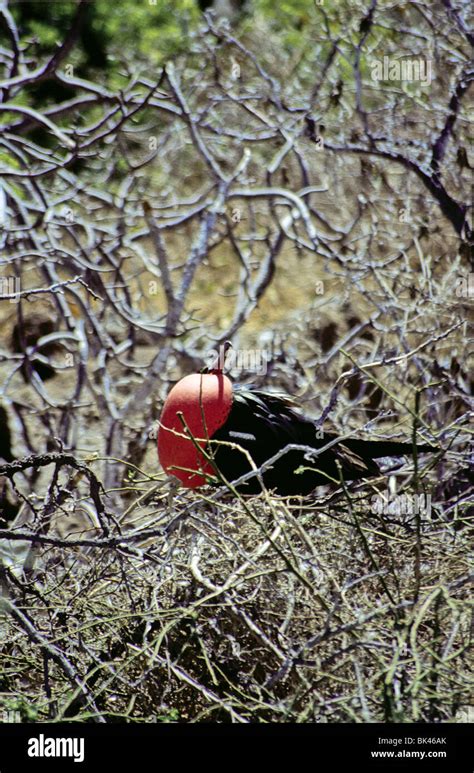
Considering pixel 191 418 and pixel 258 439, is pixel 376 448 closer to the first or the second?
pixel 258 439

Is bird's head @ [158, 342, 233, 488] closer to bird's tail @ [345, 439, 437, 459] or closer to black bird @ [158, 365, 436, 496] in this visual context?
black bird @ [158, 365, 436, 496]

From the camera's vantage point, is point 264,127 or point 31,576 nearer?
point 31,576

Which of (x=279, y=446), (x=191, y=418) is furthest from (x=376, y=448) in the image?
(x=191, y=418)

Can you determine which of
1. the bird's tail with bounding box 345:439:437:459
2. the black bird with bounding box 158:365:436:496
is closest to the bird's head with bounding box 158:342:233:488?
the black bird with bounding box 158:365:436:496

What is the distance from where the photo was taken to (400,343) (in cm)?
291

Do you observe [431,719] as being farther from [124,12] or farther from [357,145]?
[124,12]

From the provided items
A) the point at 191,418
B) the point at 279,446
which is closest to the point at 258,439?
the point at 279,446

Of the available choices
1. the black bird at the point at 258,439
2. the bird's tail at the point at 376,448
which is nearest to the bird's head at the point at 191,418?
the black bird at the point at 258,439

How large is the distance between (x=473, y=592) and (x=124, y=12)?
14.5 feet

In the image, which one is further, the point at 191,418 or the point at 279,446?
the point at 279,446

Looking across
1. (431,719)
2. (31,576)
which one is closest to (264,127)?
(31,576)

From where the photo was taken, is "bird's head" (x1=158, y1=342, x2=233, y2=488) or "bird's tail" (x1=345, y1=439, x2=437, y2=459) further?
"bird's tail" (x1=345, y1=439, x2=437, y2=459)

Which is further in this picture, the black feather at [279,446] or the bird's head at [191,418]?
the black feather at [279,446]

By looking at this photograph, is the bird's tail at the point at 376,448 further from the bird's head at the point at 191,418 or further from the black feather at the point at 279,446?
the bird's head at the point at 191,418
